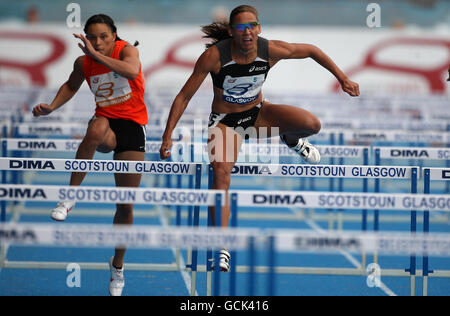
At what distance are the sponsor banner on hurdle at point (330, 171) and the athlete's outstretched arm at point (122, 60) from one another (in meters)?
1.11

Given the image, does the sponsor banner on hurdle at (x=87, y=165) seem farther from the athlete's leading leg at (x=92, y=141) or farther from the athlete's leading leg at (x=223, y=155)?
the athlete's leading leg at (x=223, y=155)

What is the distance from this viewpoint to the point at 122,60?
518 centimetres

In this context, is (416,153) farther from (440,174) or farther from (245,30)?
(245,30)

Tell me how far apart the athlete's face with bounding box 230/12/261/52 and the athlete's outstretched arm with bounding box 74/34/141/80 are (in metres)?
0.79

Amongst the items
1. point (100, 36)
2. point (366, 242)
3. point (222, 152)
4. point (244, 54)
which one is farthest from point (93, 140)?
point (366, 242)

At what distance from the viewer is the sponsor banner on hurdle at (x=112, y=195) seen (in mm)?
4207

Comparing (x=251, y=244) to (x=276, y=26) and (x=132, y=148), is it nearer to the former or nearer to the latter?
(x=132, y=148)

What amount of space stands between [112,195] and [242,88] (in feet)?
5.07

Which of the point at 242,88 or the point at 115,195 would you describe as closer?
the point at 115,195

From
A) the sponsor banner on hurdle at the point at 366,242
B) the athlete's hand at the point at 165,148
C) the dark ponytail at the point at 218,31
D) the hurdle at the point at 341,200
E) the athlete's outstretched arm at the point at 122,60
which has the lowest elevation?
the sponsor banner on hurdle at the point at 366,242

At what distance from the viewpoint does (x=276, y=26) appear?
2412 cm

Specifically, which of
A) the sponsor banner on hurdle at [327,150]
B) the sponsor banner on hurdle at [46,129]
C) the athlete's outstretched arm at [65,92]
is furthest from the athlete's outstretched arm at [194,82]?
the sponsor banner on hurdle at [46,129]
